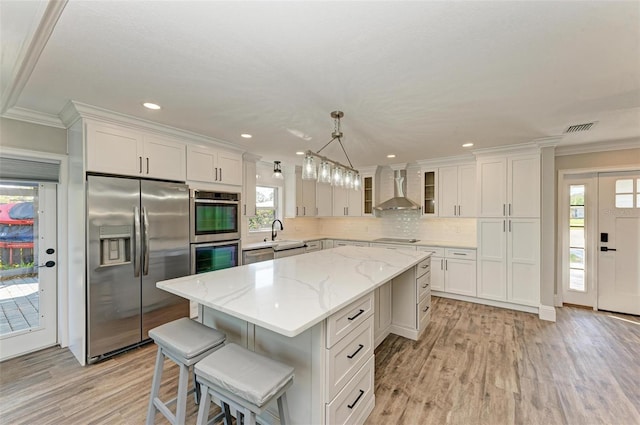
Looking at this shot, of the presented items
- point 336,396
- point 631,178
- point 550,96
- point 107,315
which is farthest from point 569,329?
point 107,315

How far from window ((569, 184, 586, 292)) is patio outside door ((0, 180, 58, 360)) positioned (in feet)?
22.2

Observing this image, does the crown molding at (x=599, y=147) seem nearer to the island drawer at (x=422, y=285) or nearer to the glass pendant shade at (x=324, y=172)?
the island drawer at (x=422, y=285)

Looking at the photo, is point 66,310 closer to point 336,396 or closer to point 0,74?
point 0,74

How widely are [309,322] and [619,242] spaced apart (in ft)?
16.3

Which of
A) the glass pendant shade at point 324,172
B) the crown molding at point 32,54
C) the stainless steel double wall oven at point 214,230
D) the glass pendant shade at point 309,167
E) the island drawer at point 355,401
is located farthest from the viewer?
the stainless steel double wall oven at point 214,230

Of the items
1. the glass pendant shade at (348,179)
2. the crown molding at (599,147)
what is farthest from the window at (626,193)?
the glass pendant shade at (348,179)

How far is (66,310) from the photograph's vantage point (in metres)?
2.96

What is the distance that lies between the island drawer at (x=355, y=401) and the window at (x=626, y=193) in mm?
4453

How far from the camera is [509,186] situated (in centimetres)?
403

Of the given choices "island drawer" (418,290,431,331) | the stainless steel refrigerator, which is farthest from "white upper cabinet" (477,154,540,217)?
the stainless steel refrigerator

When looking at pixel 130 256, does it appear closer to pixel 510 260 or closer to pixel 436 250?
pixel 436 250

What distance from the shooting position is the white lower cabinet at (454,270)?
439 centimetres

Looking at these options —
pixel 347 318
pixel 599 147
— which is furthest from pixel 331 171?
pixel 599 147

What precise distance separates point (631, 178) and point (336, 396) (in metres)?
5.00
